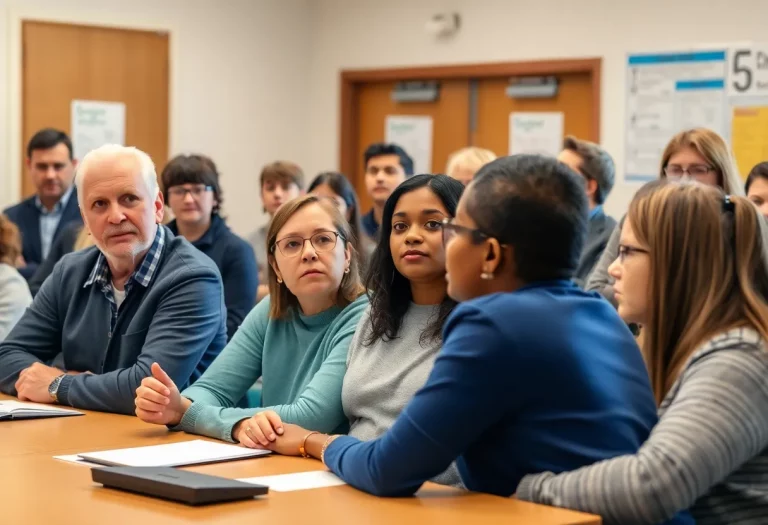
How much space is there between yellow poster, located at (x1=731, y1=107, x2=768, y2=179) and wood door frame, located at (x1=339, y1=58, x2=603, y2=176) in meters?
0.83

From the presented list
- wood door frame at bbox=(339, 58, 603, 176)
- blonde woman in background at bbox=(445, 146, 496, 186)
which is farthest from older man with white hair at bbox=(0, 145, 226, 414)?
wood door frame at bbox=(339, 58, 603, 176)

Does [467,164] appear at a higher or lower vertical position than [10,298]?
higher

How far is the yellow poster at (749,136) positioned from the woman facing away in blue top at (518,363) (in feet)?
13.4

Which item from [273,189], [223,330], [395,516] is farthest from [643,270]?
[273,189]

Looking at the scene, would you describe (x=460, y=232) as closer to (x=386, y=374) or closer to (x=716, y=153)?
(x=386, y=374)

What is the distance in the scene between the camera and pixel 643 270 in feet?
6.97

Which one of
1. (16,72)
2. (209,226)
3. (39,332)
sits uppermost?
(16,72)

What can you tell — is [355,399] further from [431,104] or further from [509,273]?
[431,104]

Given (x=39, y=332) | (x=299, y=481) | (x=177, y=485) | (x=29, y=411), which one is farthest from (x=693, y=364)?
(x=39, y=332)

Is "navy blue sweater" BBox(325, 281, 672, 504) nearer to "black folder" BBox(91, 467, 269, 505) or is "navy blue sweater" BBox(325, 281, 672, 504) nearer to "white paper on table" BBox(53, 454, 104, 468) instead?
"black folder" BBox(91, 467, 269, 505)

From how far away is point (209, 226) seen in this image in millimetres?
4949

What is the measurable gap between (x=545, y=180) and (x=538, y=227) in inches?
3.2

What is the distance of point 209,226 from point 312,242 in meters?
2.15

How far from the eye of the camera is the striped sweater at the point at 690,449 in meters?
1.83
